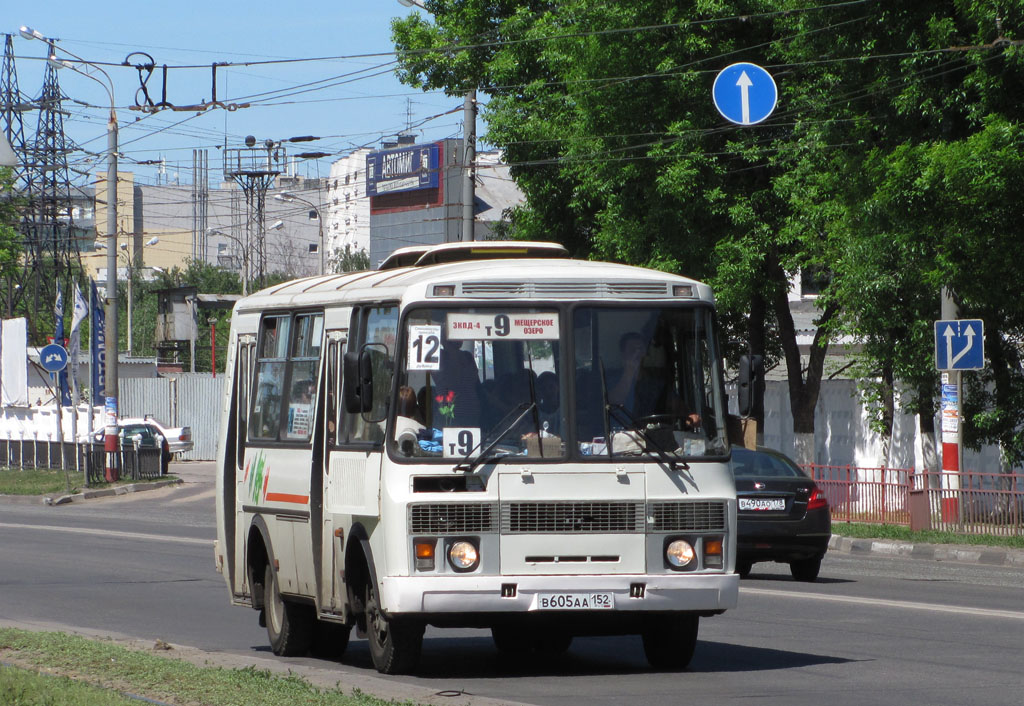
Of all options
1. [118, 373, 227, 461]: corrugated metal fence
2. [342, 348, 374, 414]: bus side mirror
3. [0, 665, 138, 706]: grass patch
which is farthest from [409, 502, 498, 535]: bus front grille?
[118, 373, 227, 461]: corrugated metal fence

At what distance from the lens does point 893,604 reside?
14.6 meters

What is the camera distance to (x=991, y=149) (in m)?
20.4

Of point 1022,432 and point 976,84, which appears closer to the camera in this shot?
point 976,84

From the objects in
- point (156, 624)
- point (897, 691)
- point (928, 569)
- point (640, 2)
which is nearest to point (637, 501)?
point (897, 691)

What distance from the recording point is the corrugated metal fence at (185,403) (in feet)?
187

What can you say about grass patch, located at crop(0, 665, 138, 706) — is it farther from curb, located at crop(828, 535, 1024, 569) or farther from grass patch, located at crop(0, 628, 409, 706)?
curb, located at crop(828, 535, 1024, 569)

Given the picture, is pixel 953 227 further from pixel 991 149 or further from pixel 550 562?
pixel 550 562

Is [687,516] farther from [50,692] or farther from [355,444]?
[50,692]

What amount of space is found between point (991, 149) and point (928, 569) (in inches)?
208

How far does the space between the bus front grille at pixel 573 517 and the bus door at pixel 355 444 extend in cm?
84

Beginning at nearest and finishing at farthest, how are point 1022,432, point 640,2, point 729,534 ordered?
point 729,534 → point 1022,432 → point 640,2

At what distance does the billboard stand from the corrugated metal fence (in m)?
74.7

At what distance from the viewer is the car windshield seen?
18.4 m

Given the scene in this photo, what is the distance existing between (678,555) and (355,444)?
2156 millimetres
